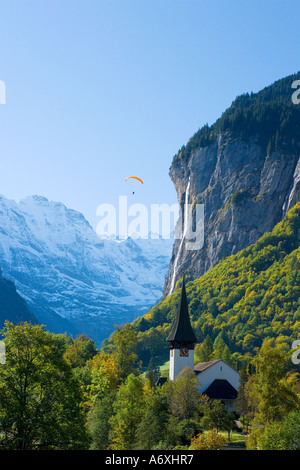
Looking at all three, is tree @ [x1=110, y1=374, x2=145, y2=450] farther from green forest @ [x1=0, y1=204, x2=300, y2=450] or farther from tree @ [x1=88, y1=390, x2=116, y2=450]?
tree @ [x1=88, y1=390, x2=116, y2=450]

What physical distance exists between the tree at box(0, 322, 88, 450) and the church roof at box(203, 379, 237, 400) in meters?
40.7

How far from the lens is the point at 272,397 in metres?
64.9

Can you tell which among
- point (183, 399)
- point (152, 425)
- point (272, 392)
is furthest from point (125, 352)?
point (272, 392)

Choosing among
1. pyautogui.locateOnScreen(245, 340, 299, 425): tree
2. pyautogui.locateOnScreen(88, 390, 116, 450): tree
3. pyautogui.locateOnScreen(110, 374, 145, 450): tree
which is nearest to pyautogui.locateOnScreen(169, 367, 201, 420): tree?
pyautogui.locateOnScreen(110, 374, 145, 450): tree

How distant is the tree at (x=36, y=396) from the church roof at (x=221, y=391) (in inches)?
1602

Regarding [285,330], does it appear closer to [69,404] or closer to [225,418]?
[225,418]

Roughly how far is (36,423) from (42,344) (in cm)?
619

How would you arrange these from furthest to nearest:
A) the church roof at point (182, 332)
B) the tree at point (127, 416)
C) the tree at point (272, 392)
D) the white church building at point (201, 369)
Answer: the church roof at point (182, 332) < the white church building at point (201, 369) < the tree at point (127, 416) < the tree at point (272, 392)

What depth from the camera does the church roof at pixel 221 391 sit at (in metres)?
94.6

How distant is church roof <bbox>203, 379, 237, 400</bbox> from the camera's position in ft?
310

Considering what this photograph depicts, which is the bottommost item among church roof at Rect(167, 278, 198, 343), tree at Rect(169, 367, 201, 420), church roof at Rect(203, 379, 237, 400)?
tree at Rect(169, 367, 201, 420)

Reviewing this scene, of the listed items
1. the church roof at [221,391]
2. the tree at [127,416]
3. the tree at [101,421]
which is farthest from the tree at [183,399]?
the church roof at [221,391]

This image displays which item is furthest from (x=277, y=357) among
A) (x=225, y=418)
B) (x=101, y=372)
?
(x=101, y=372)

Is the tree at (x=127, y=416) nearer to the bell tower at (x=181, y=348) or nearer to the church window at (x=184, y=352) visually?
the bell tower at (x=181, y=348)
